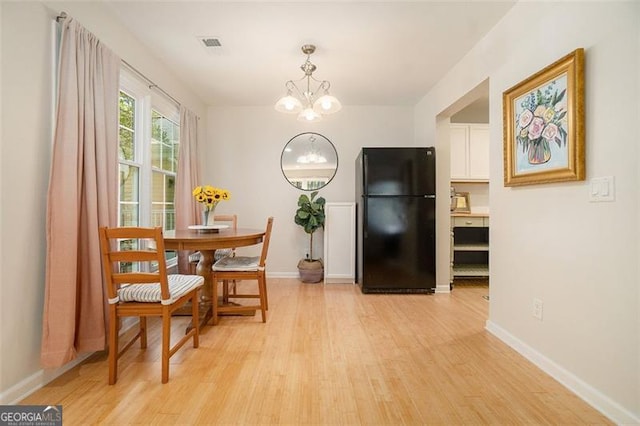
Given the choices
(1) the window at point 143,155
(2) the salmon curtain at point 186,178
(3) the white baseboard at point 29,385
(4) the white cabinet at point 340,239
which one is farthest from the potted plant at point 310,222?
(3) the white baseboard at point 29,385

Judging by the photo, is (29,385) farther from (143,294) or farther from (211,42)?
(211,42)

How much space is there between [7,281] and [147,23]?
2.07 m

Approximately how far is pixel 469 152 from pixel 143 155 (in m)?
4.05

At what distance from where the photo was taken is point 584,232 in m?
1.59

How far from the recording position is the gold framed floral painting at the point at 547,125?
62.7 inches

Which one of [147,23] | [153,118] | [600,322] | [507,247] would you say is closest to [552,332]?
[600,322]

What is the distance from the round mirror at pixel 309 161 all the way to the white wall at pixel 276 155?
0.08 metres

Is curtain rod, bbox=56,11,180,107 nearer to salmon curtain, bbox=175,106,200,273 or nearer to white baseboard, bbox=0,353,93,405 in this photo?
salmon curtain, bbox=175,106,200,273

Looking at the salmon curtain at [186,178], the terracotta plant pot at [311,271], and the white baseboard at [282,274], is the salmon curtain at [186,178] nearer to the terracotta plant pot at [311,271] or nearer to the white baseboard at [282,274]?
the white baseboard at [282,274]

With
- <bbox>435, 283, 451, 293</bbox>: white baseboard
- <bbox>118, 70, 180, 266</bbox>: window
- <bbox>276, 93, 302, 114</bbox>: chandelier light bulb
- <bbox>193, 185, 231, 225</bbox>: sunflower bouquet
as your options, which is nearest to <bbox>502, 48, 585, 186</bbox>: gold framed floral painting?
<bbox>276, 93, 302, 114</bbox>: chandelier light bulb

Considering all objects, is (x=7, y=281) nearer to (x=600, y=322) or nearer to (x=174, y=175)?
(x=174, y=175)

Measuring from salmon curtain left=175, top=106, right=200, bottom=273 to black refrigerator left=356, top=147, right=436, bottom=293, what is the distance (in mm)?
2069

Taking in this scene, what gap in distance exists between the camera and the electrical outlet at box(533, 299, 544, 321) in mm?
1910

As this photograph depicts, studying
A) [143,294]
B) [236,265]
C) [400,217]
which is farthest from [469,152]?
[143,294]
